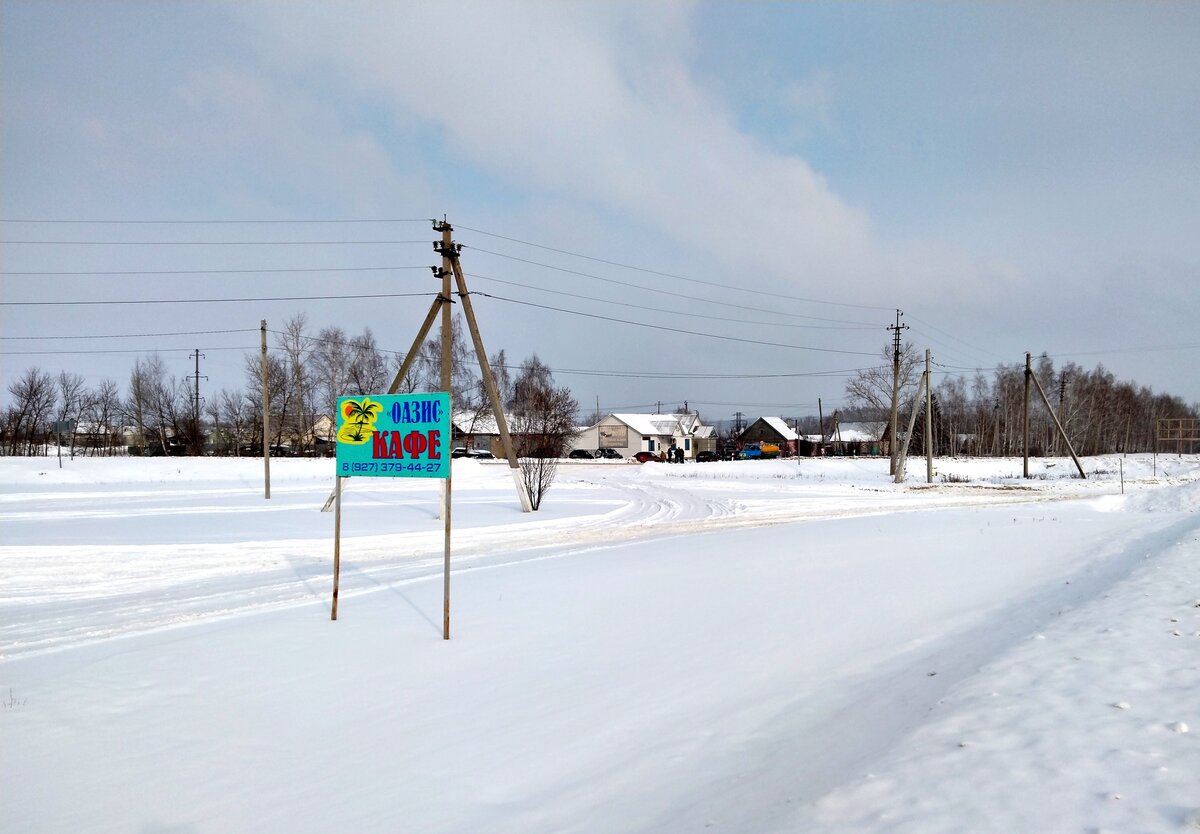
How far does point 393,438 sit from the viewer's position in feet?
28.1

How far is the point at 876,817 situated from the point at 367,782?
313 cm

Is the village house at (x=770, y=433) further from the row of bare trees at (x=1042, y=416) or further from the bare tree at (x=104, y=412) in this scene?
the bare tree at (x=104, y=412)

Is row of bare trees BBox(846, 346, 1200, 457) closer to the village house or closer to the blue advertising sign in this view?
the village house

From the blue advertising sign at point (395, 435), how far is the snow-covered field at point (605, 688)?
1.88 m

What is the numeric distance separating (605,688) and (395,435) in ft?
13.2

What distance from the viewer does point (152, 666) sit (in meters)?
6.78

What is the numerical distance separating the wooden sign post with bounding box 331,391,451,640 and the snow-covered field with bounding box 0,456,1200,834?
1.84 m

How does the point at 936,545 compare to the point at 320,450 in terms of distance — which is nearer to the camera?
the point at 936,545

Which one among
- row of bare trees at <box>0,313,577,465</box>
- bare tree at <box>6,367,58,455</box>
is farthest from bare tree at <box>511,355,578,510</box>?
bare tree at <box>6,367,58,455</box>

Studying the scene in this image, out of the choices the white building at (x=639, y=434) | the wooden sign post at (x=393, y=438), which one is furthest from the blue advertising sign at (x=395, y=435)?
the white building at (x=639, y=434)

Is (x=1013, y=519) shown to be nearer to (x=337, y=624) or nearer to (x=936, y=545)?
(x=936, y=545)

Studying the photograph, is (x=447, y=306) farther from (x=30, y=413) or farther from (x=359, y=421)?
(x=30, y=413)

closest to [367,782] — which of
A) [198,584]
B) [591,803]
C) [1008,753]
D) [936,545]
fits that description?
[591,803]

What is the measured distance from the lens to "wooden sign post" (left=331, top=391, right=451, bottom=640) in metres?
8.23
